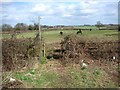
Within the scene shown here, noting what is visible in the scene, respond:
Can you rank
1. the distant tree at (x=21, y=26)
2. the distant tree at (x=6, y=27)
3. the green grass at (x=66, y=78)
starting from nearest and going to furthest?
the green grass at (x=66, y=78) < the distant tree at (x=6, y=27) < the distant tree at (x=21, y=26)

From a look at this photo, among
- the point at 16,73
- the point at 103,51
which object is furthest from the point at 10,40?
the point at 103,51

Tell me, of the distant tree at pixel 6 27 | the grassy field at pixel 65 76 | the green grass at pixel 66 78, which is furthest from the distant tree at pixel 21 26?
the green grass at pixel 66 78

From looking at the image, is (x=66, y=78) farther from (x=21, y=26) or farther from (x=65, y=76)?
(x=21, y=26)

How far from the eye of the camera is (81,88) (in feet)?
33.7

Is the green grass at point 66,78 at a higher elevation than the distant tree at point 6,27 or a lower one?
lower

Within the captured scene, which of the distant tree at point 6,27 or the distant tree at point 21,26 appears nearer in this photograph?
the distant tree at point 6,27

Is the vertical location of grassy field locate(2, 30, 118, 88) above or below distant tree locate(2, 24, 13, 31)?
below

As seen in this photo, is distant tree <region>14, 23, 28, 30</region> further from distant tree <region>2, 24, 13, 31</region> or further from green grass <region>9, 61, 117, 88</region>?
green grass <region>9, 61, 117, 88</region>

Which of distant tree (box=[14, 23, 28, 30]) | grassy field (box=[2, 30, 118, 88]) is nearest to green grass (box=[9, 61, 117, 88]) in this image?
grassy field (box=[2, 30, 118, 88])

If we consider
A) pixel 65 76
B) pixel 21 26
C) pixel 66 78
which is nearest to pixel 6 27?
pixel 21 26

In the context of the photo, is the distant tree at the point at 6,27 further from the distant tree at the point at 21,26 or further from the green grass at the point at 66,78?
the green grass at the point at 66,78

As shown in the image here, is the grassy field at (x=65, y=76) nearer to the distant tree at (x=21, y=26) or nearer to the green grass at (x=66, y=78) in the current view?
the green grass at (x=66, y=78)

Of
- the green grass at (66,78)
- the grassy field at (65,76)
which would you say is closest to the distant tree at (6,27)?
the grassy field at (65,76)

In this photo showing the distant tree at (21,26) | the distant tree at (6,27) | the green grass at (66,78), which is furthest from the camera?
the distant tree at (21,26)
